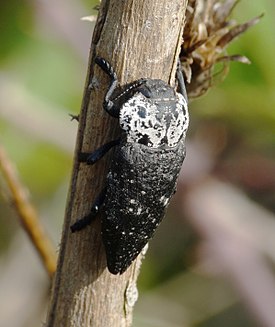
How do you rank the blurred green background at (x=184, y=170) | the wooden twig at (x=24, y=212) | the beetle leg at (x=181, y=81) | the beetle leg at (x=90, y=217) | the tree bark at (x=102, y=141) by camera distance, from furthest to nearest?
1. the blurred green background at (x=184, y=170)
2. the wooden twig at (x=24, y=212)
3. the beetle leg at (x=181, y=81)
4. the beetle leg at (x=90, y=217)
5. the tree bark at (x=102, y=141)

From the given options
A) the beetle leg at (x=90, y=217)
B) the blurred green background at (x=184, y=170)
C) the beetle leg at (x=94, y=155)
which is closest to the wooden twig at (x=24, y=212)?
the beetle leg at (x=90, y=217)

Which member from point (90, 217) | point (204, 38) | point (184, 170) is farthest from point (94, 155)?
point (184, 170)

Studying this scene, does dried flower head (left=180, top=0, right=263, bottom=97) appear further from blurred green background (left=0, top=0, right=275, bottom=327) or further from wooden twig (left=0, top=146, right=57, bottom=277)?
blurred green background (left=0, top=0, right=275, bottom=327)

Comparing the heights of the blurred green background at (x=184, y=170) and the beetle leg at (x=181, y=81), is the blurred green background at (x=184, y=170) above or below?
below

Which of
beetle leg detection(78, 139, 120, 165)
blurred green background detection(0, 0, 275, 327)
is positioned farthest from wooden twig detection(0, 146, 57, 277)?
blurred green background detection(0, 0, 275, 327)

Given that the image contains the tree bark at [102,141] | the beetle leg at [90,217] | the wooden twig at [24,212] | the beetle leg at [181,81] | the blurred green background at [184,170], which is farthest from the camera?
the blurred green background at [184,170]

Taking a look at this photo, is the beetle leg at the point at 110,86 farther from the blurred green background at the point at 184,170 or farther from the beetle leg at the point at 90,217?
the blurred green background at the point at 184,170
